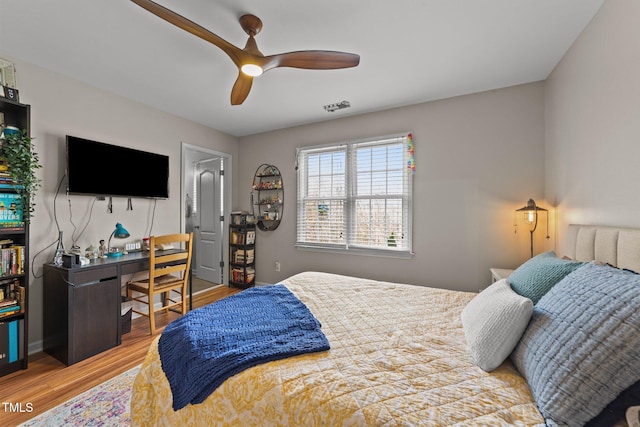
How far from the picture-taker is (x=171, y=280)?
295cm

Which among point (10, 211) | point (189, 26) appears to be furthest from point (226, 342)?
point (10, 211)

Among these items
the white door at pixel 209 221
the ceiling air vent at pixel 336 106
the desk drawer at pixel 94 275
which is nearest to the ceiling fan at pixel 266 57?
the ceiling air vent at pixel 336 106

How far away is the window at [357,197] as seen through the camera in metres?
3.22

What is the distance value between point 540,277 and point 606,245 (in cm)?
58

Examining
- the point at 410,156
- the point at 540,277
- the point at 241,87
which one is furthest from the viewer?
the point at 410,156

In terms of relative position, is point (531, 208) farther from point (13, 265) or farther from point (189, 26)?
point (13, 265)

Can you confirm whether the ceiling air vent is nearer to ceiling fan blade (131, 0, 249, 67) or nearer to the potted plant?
ceiling fan blade (131, 0, 249, 67)

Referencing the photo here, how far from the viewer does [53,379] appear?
77.3 inches

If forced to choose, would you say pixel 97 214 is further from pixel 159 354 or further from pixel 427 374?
pixel 427 374

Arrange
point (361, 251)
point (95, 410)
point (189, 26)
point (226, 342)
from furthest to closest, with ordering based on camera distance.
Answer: point (361, 251), point (95, 410), point (189, 26), point (226, 342)

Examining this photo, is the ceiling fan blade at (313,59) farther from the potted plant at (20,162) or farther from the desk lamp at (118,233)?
the desk lamp at (118,233)

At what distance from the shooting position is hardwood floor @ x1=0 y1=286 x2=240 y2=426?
168cm

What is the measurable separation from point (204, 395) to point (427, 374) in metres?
0.86

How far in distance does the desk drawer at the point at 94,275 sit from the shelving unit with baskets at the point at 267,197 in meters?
2.05
